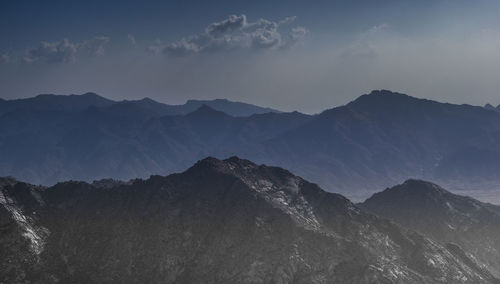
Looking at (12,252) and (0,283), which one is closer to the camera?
(0,283)

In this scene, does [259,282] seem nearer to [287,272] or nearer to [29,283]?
[287,272]

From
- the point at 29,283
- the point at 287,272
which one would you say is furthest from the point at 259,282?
the point at 29,283

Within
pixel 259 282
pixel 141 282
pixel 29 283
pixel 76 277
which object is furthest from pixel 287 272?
pixel 29 283

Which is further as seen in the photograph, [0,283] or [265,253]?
[265,253]

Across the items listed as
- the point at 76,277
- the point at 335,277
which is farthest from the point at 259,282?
the point at 76,277

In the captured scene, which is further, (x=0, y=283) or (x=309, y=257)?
(x=309, y=257)

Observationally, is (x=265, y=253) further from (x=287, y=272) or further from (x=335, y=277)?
(x=335, y=277)

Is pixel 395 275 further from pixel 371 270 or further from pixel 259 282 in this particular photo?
pixel 259 282
